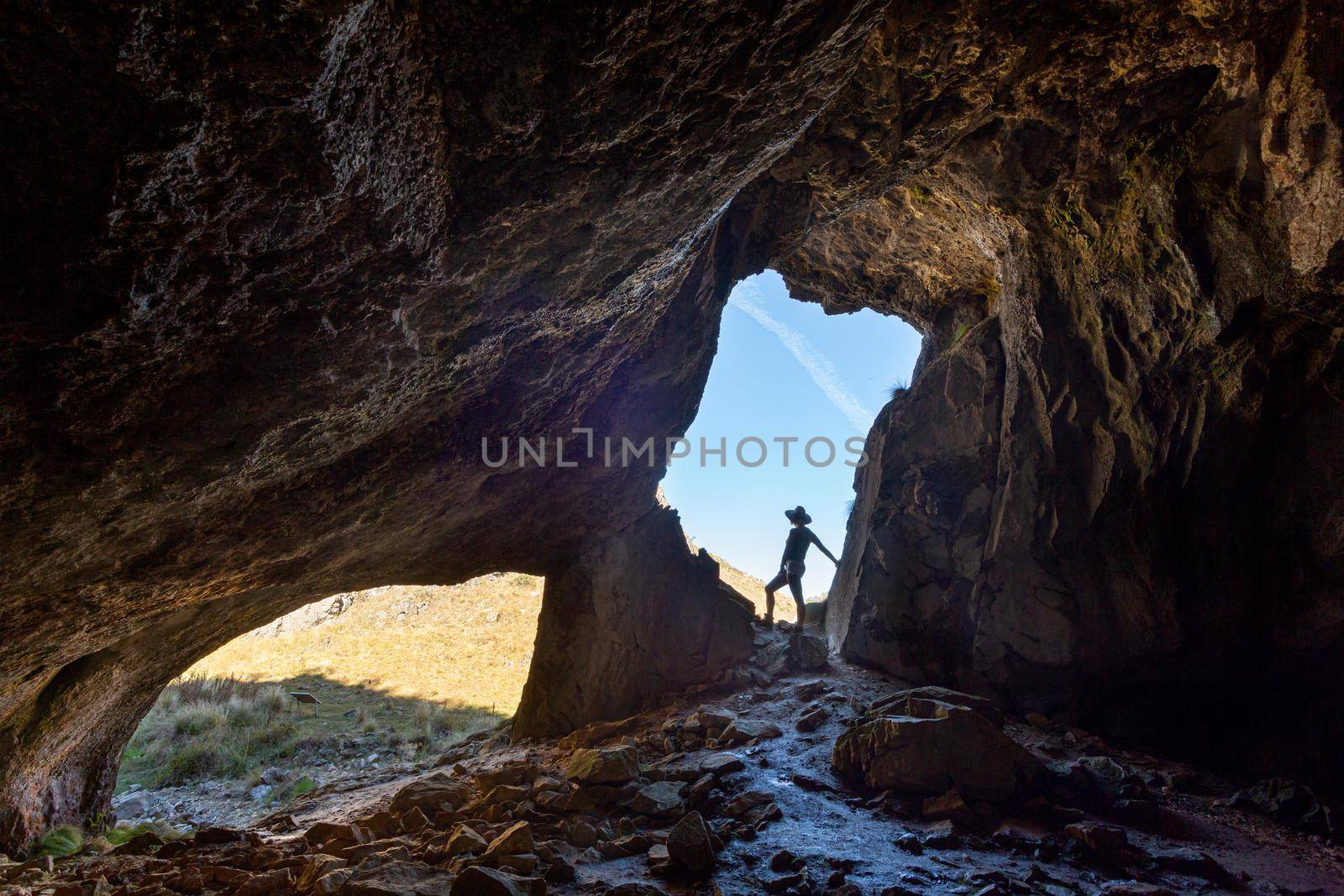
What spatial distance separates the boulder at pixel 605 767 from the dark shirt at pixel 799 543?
18.5ft

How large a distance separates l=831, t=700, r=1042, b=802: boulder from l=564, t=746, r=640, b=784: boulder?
71.7 inches

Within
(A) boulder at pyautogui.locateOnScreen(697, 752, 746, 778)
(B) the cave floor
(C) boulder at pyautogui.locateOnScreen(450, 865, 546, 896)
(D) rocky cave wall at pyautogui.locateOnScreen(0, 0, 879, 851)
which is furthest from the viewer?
(A) boulder at pyautogui.locateOnScreen(697, 752, 746, 778)

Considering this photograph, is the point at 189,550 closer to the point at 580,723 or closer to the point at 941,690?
the point at 580,723

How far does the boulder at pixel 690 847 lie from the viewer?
360 centimetres

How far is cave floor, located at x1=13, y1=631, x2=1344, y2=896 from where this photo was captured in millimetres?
3539

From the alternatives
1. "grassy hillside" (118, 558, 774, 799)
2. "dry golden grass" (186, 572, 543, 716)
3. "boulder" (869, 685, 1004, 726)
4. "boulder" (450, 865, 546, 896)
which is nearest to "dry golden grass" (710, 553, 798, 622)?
"grassy hillside" (118, 558, 774, 799)

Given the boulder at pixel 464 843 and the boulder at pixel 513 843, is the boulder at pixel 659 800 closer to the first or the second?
the boulder at pixel 513 843

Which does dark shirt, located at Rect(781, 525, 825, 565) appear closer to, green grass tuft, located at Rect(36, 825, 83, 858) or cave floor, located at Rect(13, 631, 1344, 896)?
cave floor, located at Rect(13, 631, 1344, 896)

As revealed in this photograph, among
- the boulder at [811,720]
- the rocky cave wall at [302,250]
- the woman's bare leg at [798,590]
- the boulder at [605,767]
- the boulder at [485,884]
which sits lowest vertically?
the boulder at [811,720]

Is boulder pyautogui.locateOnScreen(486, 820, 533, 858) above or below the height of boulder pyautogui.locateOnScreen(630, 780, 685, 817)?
above

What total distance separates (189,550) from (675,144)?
13.5ft

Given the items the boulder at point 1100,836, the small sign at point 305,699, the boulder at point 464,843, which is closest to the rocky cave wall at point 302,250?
the boulder at point 464,843

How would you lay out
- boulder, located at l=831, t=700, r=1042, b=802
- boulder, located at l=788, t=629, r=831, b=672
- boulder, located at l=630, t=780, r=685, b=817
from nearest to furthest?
boulder, located at l=630, t=780, r=685, b=817, boulder, located at l=831, t=700, r=1042, b=802, boulder, located at l=788, t=629, r=831, b=672

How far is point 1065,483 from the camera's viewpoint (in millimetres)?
6918
